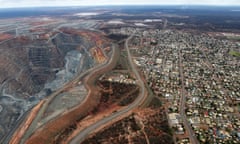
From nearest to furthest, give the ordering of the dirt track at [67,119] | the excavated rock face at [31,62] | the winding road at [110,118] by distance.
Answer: the winding road at [110,118]
the dirt track at [67,119]
the excavated rock face at [31,62]

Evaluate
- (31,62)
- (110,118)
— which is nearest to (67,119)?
(110,118)

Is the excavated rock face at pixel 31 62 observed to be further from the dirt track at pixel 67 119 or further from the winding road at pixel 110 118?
the winding road at pixel 110 118

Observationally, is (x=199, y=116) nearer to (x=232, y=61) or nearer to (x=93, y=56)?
(x=232, y=61)

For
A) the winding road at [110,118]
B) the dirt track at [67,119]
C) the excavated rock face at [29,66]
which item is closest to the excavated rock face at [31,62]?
the excavated rock face at [29,66]

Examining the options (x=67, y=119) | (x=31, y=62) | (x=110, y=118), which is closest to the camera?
(x=110, y=118)

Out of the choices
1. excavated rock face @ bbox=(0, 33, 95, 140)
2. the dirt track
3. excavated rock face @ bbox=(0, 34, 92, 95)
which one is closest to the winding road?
the dirt track

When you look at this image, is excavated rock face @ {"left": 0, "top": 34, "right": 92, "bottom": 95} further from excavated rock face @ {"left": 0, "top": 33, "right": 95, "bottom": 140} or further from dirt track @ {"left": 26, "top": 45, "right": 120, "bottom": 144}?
dirt track @ {"left": 26, "top": 45, "right": 120, "bottom": 144}

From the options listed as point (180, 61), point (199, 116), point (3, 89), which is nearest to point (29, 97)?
point (3, 89)

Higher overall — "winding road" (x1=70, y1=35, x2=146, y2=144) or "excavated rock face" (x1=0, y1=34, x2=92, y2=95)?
"excavated rock face" (x1=0, y1=34, x2=92, y2=95)

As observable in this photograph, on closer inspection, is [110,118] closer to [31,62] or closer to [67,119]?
[67,119]

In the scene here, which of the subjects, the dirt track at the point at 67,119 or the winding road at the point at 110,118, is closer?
the winding road at the point at 110,118

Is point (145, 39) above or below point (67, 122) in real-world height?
above
